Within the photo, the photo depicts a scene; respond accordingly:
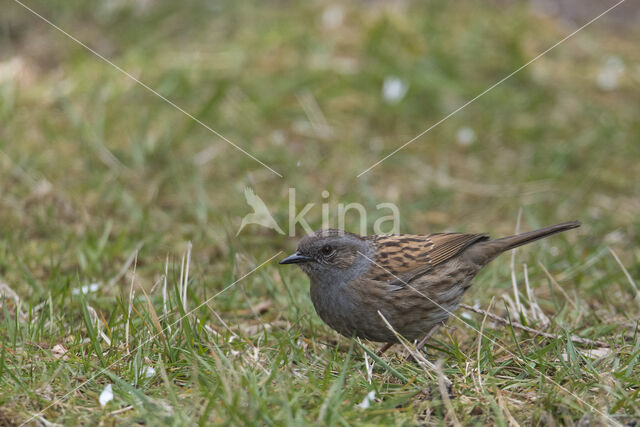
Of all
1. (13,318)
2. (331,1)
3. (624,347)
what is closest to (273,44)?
(331,1)

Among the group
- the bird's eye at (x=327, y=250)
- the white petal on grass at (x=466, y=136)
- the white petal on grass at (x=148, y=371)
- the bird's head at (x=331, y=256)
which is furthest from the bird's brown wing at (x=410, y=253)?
the white petal on grass at (x=466, y=136)

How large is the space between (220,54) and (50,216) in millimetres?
3749

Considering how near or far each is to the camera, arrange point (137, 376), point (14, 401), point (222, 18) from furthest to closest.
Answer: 1. point (222, 18)
2. point (137, 376)
3. point (14, 401)

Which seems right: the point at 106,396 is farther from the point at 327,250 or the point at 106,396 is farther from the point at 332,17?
the point at 332,17

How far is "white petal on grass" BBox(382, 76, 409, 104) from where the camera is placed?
28.3 feet

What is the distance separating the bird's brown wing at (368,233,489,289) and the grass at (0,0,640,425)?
43 centimetres

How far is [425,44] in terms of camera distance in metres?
9.40

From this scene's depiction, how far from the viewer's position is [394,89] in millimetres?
8641

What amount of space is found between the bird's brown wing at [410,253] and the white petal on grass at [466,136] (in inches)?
129

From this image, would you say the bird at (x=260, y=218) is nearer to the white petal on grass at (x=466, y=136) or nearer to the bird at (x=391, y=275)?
the bird at (x=391, y=275)

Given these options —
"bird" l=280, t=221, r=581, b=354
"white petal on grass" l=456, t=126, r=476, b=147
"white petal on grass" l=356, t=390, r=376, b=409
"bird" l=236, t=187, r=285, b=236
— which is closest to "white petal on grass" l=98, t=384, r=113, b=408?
"white petal on grass" l=356, t=390, r=376, b=409

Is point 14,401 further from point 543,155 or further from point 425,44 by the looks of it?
point 425,44

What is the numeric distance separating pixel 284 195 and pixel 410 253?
2205mm

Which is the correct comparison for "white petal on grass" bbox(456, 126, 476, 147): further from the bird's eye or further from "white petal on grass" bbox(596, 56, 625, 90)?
the bird's eye
